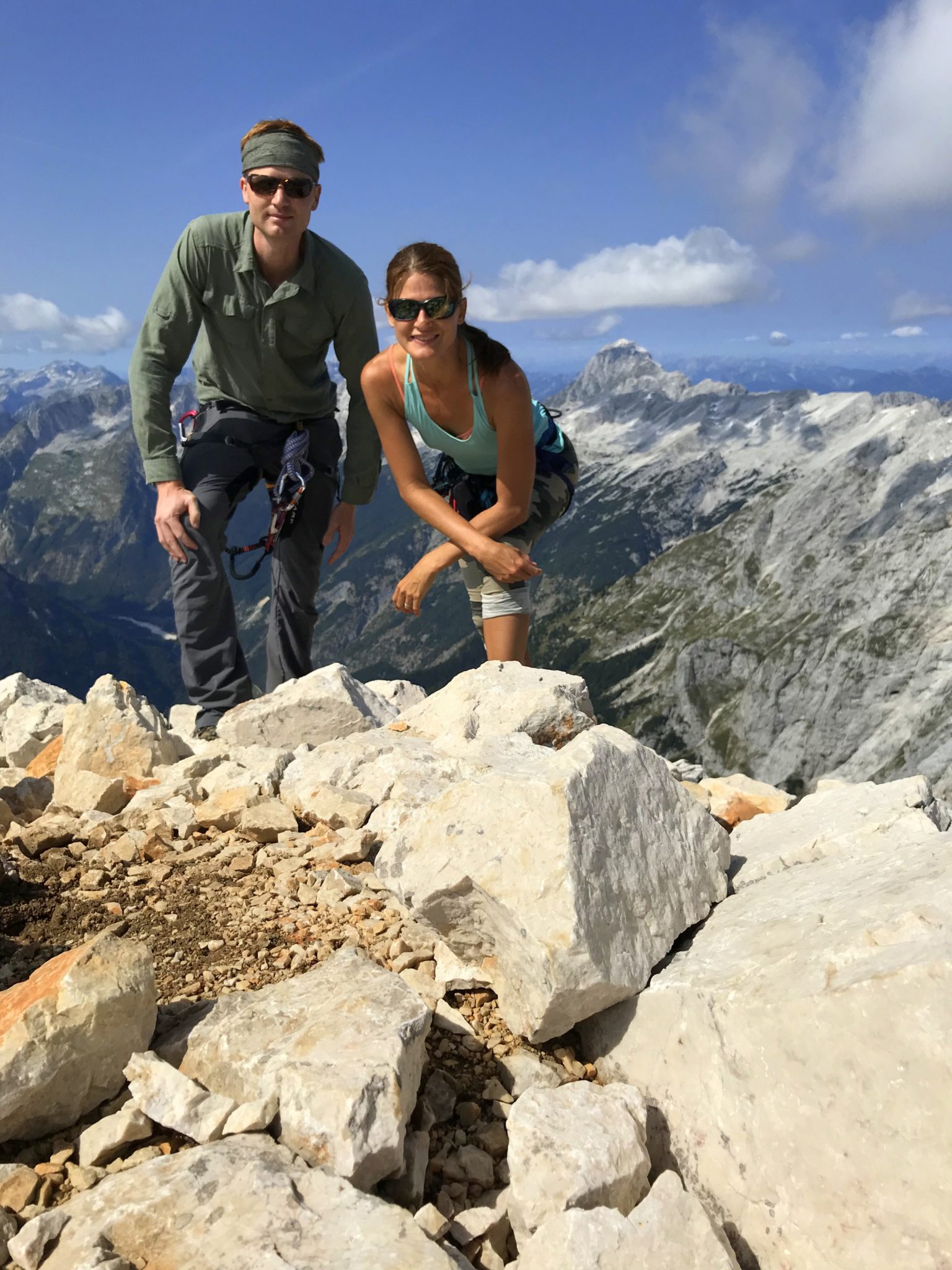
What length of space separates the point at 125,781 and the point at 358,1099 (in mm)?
6421

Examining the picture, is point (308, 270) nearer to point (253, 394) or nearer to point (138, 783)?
point (253, 394)

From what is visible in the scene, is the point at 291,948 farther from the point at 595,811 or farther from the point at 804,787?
the point at 804,787

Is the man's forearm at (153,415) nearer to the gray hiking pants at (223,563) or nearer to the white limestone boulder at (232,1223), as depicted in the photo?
the gray hiking pants at (223,563)

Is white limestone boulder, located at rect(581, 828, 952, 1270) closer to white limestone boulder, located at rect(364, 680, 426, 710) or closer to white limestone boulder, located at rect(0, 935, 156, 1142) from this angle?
white limestone boulder, located at rect(0, 935, 156, 1142)

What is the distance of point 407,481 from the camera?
1011 centimetres

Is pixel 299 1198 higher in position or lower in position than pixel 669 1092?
higher

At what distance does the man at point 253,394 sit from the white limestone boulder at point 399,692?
45.6 inches

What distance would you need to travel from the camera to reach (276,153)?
929cm

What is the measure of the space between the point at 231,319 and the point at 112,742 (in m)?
5.23

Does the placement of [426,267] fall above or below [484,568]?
above

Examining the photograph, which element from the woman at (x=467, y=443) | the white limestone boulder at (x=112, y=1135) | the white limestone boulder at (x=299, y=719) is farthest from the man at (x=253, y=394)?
the white limestone boulder at (x=112, y=1135)

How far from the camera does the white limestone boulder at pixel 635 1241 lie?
3875 mm

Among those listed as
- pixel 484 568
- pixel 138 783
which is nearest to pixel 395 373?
pixel 484 568

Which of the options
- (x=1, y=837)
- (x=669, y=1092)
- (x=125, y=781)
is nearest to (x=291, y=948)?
(x=669, y=1092)
